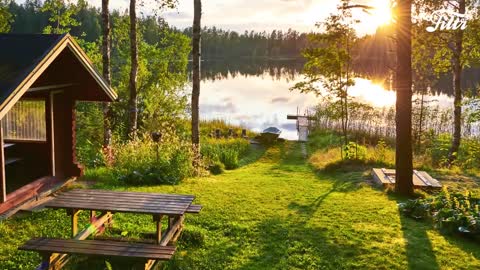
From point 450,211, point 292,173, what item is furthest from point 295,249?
point 292,173

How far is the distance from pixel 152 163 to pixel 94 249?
6506 millimetres

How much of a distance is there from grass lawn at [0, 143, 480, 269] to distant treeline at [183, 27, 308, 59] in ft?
339

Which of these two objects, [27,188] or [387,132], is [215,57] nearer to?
[387,132]

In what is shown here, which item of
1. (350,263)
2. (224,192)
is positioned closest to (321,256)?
(350,263)

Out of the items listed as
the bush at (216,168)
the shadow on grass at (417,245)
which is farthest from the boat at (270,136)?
the shadow on grass at (417,245)

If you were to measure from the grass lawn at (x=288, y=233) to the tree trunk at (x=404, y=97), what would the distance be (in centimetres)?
60

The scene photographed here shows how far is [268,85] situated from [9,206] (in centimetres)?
4880

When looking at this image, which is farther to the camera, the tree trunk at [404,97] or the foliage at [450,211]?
the tree trunk at [404,97]

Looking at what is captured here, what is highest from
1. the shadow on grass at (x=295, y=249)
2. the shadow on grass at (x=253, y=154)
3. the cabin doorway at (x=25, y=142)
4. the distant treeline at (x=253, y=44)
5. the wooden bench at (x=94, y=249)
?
the distant treeline at (x=253, y=44)

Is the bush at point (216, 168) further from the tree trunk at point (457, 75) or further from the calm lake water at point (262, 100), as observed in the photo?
the calm lake water at point (262, 100)

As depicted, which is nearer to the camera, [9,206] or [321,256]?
[9,206]

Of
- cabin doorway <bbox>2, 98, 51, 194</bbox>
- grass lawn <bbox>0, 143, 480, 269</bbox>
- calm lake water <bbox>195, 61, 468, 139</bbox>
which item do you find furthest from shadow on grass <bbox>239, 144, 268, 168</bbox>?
cabin doorway <bbox>2, 98, 51, 194</bbox>

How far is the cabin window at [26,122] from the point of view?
307 inches

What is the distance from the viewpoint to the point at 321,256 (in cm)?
692
